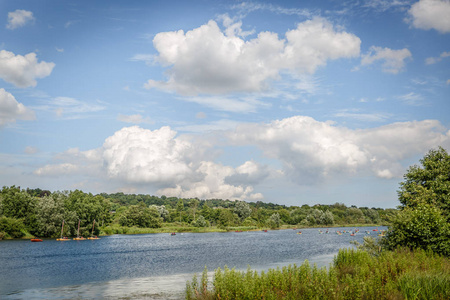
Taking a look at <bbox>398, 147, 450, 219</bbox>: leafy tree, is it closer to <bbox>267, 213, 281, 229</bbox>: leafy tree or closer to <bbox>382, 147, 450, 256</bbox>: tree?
<bbox>382, 147, 450, 256</bbox>: tree

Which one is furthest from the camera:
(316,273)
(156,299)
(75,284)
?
(75,284)

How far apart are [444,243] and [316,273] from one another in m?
13.4

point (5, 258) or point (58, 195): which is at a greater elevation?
point (58, 195)

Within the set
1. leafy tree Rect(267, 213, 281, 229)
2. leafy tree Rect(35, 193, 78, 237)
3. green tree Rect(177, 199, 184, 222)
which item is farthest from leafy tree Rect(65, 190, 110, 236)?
leafy tree Rect(267, 213, 281, 229)

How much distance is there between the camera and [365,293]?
1528 cm

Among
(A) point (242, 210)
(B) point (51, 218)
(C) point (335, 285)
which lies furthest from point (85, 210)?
(C) point (335, 285)

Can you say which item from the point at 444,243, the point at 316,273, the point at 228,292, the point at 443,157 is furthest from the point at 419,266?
the point at 443,157

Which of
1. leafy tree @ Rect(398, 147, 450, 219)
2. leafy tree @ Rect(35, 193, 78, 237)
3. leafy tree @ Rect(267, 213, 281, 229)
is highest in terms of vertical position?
leafy tree @ Rect(398, 147, 450, 219)

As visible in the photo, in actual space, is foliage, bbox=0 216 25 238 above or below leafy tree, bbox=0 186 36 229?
below

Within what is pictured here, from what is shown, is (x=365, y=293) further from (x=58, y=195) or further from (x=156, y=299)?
(x=58, y=195)

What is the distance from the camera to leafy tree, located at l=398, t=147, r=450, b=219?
113ft

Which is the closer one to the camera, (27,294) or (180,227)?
(27,294)

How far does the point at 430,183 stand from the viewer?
37469 mm

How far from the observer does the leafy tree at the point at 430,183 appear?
34.3m
